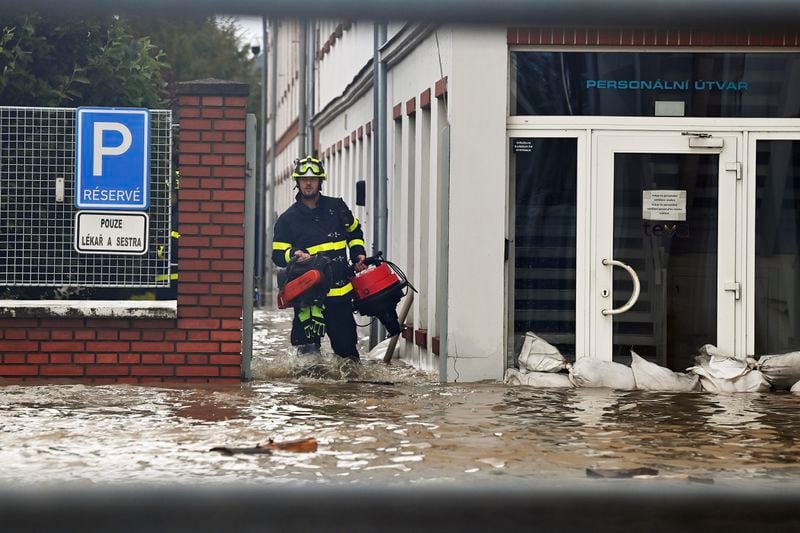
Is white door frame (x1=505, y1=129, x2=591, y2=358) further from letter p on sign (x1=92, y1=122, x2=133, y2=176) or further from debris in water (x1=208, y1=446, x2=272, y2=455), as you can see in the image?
debris in water (x1=208, y1=446, x2=272, y2=455)

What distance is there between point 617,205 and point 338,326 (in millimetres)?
2816

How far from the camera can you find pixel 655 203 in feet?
39.0

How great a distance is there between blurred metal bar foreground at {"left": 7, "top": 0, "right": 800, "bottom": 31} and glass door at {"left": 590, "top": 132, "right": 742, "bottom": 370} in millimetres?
11098

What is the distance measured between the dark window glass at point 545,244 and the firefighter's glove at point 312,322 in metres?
1.89

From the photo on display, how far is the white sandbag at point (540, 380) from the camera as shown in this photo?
1144 cm

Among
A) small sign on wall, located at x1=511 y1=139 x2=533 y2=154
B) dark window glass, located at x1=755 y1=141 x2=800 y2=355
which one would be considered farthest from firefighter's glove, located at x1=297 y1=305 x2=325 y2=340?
dark window glass, located at x1=755 y1=141 x2=800 y2=355

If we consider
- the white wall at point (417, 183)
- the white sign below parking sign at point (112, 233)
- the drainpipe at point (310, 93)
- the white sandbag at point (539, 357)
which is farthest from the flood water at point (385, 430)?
the drainpipe at point (310, 93)

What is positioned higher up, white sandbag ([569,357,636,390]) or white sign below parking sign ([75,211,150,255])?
white sign below parking sign ([75,211,150,255])

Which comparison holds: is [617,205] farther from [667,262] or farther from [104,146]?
[104,146]

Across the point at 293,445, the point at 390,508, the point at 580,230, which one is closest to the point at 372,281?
the point at 580,230

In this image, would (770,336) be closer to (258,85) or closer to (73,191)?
(73,191)

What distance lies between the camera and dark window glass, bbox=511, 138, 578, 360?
11953 mm

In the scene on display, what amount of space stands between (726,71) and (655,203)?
1.25 m

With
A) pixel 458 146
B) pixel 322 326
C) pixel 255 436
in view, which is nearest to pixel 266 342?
pixel 322 326
